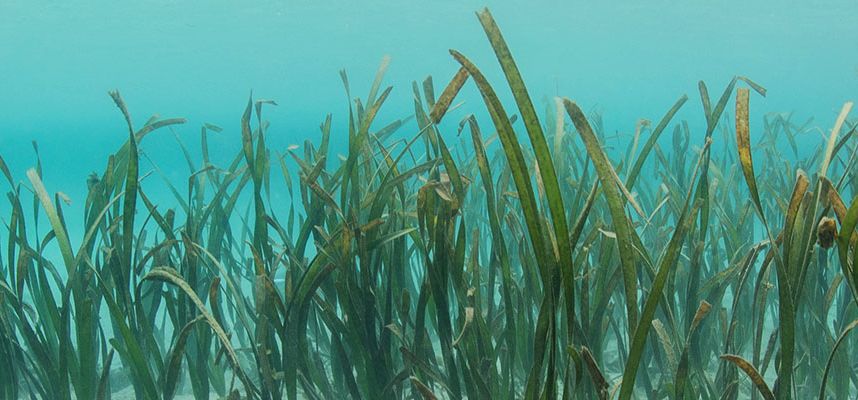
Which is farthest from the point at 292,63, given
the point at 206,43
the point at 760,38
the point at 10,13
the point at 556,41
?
the point at 760,38

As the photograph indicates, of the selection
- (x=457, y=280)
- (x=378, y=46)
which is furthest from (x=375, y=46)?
(x=457, y=280)

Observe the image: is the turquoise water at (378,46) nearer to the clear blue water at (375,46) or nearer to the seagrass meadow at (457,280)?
the clear blue water at (375,46)

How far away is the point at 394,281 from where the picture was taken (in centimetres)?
214

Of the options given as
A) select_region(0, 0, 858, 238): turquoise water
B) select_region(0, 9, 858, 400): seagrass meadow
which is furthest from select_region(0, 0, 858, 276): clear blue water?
select_region(0, 9, 858, 400): seagrass meadow

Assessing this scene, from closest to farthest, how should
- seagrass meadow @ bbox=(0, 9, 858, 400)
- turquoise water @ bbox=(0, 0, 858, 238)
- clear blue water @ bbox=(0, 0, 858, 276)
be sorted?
seagrass meadow @ bbox=(0, 9, 858, 400)
clear blue water @ bbox=(0, 0, 858, 276)
turquoise water @ bbox=(0, 0, 858, 238)

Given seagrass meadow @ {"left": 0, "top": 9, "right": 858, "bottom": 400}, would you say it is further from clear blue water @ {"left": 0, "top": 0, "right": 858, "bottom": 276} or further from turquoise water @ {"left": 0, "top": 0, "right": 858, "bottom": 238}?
clear blue water @ {"left": 0, "top": 0, "right": 858, "bottom": 276}

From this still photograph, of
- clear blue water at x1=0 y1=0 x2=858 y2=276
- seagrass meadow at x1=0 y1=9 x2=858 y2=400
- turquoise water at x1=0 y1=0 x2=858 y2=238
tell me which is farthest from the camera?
turquoise water at x1=0 y1=0 x2=858 y2=238

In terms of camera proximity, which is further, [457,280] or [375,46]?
[375,46]

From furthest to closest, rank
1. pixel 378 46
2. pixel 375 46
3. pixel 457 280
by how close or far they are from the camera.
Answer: pixel 375 46 < pixel 378 46 < pixel 457 280

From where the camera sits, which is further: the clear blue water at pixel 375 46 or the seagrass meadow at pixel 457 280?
the clear blue water at pixel 375 46

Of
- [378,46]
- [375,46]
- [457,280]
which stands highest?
[375,46]

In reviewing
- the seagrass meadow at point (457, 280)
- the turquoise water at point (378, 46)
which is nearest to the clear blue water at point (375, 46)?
the turquoise water at point (378, 46)

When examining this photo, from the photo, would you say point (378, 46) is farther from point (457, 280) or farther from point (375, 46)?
point (457, 280)

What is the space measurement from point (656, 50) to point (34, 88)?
146 feet
